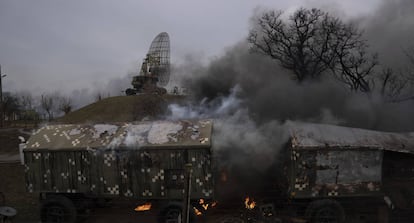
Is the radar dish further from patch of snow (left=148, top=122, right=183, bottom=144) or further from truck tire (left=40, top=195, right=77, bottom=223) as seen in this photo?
Result: truck tire (left=40, top=195, right=77, bottom=223)

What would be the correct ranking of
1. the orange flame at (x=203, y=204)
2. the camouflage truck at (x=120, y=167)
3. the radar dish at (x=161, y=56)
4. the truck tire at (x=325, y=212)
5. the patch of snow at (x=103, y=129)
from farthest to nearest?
the radar dish at (x=161, y=56), the patch of snow at (x=103, y=129), the orange flame at (x=203, y=204), the camouflage truck at (x=120, y=167), the truck tire at (x=325, y=212)

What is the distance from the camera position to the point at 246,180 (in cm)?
1363

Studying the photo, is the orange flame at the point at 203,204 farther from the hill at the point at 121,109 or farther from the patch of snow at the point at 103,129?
the hill at the point at 121,109

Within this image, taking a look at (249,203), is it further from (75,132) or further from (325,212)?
(75,132)

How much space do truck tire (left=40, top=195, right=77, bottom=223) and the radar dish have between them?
32715 millimetres

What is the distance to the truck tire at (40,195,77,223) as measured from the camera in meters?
11.6

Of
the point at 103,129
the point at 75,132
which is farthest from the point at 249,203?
the point at 75,132

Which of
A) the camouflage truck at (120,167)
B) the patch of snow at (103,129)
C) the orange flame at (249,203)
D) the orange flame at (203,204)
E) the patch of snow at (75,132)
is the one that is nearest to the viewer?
the camouflage truck at (120,167)

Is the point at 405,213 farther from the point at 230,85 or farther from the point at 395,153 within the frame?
the point at 230,85

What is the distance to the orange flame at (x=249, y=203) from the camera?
12041 mm

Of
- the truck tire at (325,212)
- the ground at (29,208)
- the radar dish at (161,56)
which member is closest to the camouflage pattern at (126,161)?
the ground at (29,208)

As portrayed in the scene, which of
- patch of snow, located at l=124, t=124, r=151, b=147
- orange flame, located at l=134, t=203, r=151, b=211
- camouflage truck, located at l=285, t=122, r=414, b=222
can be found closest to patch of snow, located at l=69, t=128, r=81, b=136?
patch of snow, located at l=124, t=124, r=151, b=147

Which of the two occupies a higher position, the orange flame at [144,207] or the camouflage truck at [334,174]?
the camouflage truck at [334,174]

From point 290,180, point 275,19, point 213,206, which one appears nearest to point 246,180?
point 213,206
